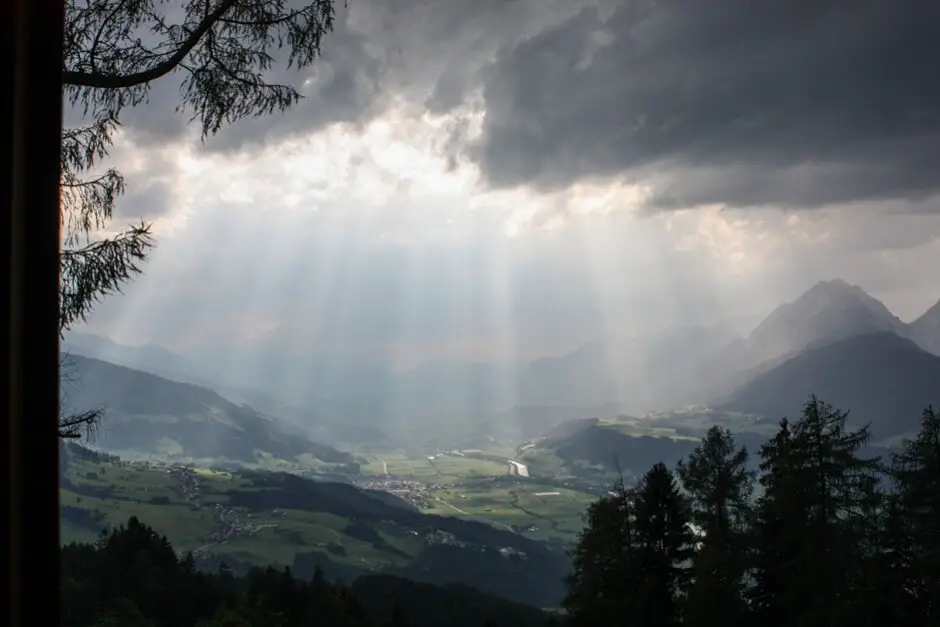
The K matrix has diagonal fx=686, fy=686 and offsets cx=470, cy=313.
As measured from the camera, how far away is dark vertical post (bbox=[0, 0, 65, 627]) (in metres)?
1.27

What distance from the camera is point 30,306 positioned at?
133 centimetres

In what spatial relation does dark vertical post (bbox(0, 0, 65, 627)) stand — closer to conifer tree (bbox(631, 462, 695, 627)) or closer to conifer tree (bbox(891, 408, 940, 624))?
conifer tree (bbox(891, 408, 940, 624))

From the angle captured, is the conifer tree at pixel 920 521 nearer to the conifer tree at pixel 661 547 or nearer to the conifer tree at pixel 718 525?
the conifer tree at pixel 718 525

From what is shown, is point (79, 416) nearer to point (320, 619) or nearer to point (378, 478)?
point (320, 619)

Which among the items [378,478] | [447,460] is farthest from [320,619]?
[447,460]

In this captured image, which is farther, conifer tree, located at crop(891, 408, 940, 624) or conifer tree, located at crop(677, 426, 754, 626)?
conifer tree, located at crop(677, 426, 754, 626)

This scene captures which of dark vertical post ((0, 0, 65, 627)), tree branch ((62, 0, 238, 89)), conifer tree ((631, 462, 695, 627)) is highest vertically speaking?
tree branch ((62, 0, 238, 89))

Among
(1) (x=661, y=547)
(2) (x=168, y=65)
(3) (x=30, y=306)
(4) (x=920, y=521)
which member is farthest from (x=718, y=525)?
(3) (x=30, y=306)

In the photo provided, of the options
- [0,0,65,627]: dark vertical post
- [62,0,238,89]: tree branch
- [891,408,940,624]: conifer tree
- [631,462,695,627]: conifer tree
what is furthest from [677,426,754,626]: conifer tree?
[0,0,65,627]: dark vertical post

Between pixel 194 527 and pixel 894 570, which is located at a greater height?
pixel 894 570

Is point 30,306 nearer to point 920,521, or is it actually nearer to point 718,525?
point 920,521

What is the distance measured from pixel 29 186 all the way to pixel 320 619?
2732 cm

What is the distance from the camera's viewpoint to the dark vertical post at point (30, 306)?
4.17 ft

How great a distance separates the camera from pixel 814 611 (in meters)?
12.3
